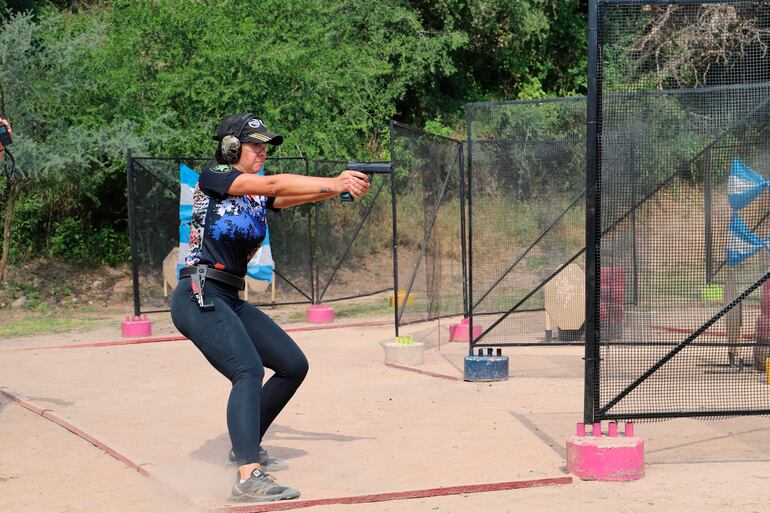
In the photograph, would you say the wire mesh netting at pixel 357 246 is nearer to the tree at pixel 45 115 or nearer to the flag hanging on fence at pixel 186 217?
the flag hanging on fence at pixel 186 217

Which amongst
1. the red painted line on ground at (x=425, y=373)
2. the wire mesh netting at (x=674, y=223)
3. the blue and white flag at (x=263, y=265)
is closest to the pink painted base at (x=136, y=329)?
the blue and white flag at (x=263, y=265)

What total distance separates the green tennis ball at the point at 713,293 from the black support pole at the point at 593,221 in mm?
2965

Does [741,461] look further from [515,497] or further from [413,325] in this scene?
[413,325]

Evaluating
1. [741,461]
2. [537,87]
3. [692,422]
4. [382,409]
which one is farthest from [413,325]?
[537,87]

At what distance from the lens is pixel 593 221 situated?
617 cm

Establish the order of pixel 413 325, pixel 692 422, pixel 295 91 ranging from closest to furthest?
pixel 692 422
pixel 413 325
pixel 295 91

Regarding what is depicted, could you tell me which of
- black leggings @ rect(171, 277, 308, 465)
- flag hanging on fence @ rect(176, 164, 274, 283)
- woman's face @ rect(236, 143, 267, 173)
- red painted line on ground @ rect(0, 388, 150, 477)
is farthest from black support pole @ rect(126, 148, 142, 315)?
woman's face @ rect(236, 143, 267, 173)

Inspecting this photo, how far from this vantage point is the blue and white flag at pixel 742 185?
27.2ft

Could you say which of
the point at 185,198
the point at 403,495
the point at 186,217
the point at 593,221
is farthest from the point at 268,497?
the point at 185,198

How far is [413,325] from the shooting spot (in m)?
13.8

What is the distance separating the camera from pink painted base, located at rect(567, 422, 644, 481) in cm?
584

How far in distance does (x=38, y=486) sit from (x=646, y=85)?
16.2 ft

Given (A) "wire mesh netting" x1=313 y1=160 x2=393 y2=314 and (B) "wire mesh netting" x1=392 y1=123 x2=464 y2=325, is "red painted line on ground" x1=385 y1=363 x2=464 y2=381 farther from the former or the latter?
(A) "wire mesh netting" x1=313 y1=160 x2=393 y2=314

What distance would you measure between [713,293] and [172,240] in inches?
368
